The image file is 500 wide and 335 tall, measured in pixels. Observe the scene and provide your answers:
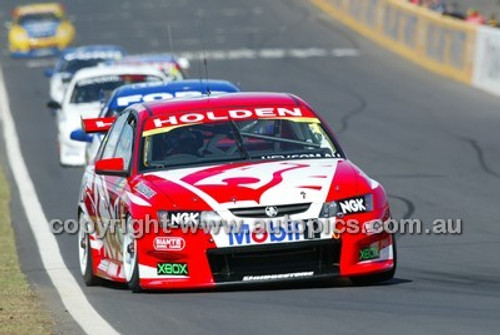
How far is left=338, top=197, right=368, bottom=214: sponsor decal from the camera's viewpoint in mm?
9883

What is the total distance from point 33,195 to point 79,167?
9.63 feet

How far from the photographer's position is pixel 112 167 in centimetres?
1088

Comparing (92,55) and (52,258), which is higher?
(52,258)

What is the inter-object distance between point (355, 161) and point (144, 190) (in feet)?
34.2

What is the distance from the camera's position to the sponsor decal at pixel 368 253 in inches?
392

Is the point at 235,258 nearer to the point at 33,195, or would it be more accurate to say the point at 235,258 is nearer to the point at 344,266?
the point at 344,266

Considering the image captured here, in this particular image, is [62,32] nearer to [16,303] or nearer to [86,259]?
[86,259]

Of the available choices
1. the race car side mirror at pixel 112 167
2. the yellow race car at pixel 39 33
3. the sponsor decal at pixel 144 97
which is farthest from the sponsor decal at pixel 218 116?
the yellow race car at pixel 39 33

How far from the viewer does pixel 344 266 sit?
9883 mm

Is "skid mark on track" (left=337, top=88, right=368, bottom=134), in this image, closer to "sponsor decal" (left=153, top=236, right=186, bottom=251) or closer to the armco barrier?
the armco barrier

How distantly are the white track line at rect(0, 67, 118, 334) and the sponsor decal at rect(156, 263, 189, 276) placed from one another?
514mm

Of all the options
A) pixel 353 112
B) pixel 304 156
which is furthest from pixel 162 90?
pixel 353 112

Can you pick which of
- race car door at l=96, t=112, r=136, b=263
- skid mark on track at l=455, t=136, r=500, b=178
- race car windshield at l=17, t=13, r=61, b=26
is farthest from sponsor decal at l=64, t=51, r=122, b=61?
race car door at l=96, t=112, r=136, b=263

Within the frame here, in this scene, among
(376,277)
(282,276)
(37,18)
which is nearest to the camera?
(282,276)
